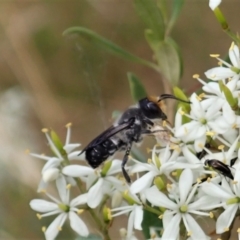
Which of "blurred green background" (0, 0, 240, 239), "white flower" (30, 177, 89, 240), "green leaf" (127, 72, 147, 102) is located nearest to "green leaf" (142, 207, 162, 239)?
"white flower" (30, 177, 89, 240)

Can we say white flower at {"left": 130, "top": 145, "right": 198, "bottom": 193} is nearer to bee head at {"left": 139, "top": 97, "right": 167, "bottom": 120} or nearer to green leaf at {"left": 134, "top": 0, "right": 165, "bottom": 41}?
bee head at {"left": 139, "top": 97, "right": 167, "bottom": 120}

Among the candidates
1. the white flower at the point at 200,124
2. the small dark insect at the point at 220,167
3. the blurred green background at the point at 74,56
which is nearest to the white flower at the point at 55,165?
the white flower at the point at 200,124

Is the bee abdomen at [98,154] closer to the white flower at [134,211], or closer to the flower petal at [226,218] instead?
the white flower at [134,211]

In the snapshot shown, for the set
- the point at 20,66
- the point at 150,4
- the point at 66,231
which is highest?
the point at 20,66

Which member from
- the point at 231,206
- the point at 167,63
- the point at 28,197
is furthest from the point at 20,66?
the point at 231,206

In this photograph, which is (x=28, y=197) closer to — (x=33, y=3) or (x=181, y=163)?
(x=33, y=3)

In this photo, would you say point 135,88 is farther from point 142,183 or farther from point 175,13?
point 142,183

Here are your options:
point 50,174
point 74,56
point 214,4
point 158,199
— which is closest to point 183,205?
point 158,199
